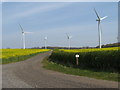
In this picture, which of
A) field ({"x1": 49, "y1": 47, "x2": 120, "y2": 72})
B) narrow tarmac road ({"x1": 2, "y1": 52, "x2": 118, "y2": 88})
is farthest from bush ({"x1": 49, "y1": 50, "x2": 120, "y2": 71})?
narrow tarmac road ({"x1": 2, "y1": 52, "x2": 118, "y2": 88})

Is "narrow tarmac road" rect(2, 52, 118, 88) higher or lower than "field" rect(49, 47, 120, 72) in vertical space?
lower

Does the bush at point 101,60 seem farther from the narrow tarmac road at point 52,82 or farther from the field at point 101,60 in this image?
the narrow tarmac road at point 52,82

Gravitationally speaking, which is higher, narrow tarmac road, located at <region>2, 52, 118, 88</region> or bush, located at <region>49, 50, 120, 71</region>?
bush, located at <region>49, 50, 120, 71</region>

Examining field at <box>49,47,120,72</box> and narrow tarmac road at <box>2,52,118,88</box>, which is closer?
narrow tarmac road at <box>2,52,118,88</box>

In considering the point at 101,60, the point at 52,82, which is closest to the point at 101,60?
the point at 101,60

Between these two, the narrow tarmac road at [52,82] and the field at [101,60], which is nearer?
the narrow tarmac road at [52,82]

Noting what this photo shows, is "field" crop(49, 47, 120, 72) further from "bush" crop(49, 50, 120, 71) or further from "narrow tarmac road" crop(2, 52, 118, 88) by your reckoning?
"narrow tarmac road" crop(2, 52, 118, 88)

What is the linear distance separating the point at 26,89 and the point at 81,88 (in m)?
2.74

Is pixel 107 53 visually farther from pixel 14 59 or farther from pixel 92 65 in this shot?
pixel 14 59

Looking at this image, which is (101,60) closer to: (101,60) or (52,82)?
(101,60)

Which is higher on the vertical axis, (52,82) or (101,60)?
(101,60)

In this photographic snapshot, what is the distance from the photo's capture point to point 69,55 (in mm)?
32406

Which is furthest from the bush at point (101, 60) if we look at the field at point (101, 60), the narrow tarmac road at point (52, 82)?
the narrow tarmac road at point (52, 82)

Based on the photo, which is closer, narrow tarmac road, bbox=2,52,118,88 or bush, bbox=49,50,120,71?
narrow tarmac road, bbox=2,52,118,88
